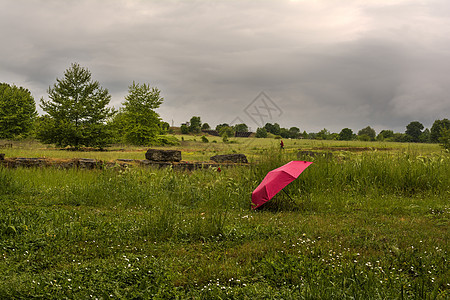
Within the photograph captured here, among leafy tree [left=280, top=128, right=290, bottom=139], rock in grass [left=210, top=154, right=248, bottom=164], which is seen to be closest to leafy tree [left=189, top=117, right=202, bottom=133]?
leafy tree [left=280, top=128, right=290, bottom=139]

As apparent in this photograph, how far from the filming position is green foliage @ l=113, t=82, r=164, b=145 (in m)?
46.8

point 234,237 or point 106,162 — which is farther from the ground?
point 106,162

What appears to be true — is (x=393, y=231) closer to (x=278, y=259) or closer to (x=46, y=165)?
(x=278, y=259)

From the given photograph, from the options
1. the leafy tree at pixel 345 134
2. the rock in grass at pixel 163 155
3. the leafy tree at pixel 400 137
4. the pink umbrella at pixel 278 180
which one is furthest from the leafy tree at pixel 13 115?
the leafy tree at pixel 400 137

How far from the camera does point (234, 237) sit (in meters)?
5.76

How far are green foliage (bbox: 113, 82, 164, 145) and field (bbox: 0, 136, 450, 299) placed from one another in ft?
121

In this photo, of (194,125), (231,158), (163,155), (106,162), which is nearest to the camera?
(106,162)

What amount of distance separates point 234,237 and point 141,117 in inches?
1730

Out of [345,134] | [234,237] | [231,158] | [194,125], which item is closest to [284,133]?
[345,134]

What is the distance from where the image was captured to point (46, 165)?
14.1 metres

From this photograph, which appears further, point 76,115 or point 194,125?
point 194,125

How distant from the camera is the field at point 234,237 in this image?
152 inches

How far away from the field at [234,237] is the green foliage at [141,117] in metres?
36.8

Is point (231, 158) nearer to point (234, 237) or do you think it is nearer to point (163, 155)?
point (163, 155)
